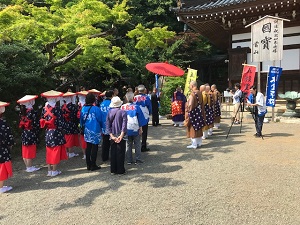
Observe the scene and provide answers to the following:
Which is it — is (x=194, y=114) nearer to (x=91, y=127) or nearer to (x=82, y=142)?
(x=91, y=127)

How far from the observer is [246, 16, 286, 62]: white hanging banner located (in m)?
10.5

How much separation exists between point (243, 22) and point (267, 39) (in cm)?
268

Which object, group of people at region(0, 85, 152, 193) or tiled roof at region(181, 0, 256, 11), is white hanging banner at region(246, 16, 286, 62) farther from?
group of people at region(0, 85, 152, 193)

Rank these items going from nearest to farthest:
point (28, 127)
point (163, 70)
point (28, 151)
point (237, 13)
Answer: point (28, 127) → point (28, 151) → point (163, 70) → point (237, 13)

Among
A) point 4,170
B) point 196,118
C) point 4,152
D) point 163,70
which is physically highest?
point 163,70

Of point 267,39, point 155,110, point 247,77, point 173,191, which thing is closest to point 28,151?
point 173,191

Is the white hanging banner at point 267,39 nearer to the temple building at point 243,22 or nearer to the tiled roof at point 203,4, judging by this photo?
the temple building at point 243,22

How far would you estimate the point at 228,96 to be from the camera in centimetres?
1382

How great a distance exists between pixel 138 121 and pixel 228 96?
8647 mm

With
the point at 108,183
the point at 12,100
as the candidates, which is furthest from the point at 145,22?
the point at 108,183

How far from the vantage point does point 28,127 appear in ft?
19.6

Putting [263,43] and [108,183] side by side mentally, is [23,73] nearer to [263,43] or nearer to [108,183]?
[108,183]

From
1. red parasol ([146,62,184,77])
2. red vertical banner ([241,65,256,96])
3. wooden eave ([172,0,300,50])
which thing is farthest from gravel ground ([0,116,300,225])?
wooden eave ([172,0,300,50])

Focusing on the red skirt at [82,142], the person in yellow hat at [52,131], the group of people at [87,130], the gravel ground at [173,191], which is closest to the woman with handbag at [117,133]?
the group of people at [87,130]
